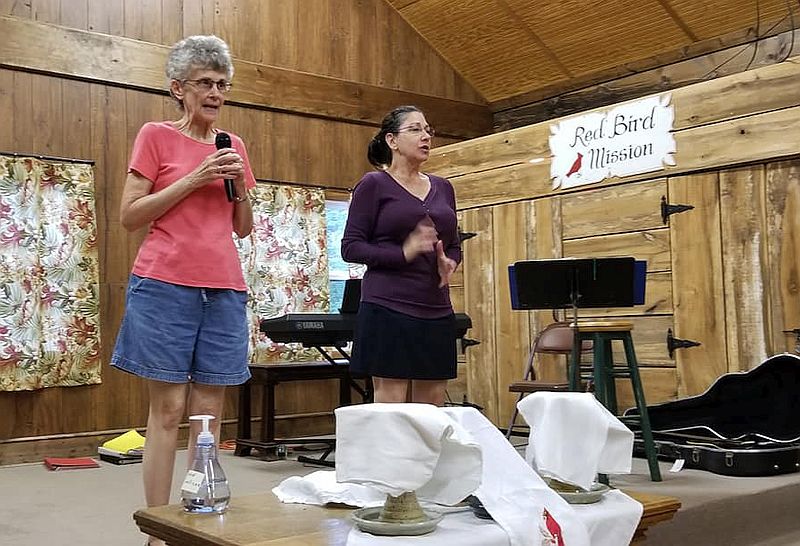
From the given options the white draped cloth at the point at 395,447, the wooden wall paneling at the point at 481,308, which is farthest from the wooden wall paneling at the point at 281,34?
the white draped cloth at the point at 395,447

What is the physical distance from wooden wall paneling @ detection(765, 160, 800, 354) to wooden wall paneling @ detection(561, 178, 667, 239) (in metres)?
0.64

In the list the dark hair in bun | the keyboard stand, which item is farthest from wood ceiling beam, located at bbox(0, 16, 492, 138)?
the dark hair in bun

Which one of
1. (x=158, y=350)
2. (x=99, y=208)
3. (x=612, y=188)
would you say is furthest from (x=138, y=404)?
(x=158, y=350)

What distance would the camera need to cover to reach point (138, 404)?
17.6 feet

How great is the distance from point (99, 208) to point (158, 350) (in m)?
3.59

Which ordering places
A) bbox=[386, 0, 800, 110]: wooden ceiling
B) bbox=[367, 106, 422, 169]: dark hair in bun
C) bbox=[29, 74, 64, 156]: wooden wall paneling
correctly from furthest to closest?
bbox=[386, 0, 800, 110]: wooden ceiling
bbox=[29, 74, 64, 156]: wooden wall paneling
bbox=[367, 106, 422, 169]: dark hair in bun

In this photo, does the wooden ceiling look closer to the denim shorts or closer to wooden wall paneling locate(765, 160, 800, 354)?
wooden wall paneling locate(765, 160, 800, 354)

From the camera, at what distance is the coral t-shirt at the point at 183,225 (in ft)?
6.73

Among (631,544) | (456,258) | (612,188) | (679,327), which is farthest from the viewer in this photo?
(612,188)

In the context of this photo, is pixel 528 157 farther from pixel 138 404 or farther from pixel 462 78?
pixel 138 404

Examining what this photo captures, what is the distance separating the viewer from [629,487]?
3496mm

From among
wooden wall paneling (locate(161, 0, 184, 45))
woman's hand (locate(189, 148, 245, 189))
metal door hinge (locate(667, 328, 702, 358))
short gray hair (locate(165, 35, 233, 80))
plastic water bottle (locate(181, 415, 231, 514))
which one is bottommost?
plastic water bottle (locate(181, 415, 231, 514))

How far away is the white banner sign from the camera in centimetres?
484

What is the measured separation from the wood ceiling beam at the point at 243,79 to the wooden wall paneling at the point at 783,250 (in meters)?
3.10
